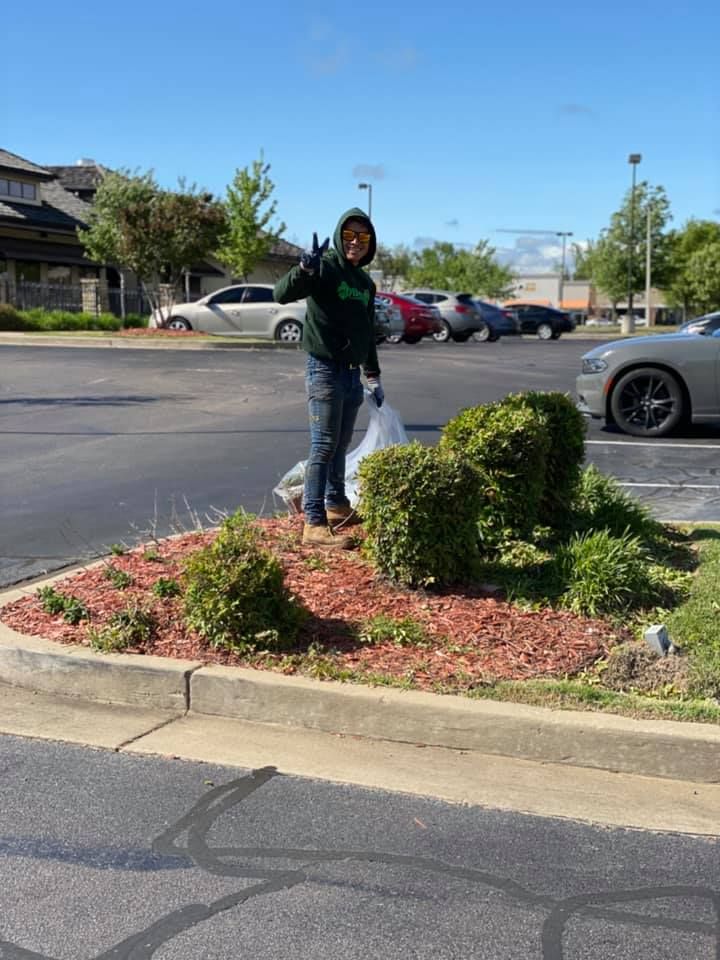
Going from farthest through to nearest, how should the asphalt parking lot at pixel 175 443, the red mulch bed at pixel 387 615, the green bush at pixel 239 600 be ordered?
the asphalt parking lot at pixel 175 443, the green bush at pixel 239 600, the red mulch bed at pixel 387 615

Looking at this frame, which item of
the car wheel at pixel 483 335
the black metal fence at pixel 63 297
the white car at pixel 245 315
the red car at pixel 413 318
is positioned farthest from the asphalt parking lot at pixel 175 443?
the car wheel at pixel 483 335

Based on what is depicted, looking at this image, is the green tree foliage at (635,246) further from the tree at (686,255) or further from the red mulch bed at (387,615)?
the red mulch bed at (387,615)

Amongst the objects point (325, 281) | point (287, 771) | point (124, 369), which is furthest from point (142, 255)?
point (287, 771)

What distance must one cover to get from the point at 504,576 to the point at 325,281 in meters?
1.92

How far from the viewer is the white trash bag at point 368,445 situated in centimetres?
688

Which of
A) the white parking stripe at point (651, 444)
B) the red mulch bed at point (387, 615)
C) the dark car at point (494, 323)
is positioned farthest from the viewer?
the dark car at point (494, 323)

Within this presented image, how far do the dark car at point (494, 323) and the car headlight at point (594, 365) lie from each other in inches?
946

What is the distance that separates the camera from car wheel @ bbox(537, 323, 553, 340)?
149 feet

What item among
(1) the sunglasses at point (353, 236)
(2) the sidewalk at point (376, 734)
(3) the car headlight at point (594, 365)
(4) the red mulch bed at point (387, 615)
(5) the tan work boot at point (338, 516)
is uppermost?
(1) the sunglasses at point (353, 236)

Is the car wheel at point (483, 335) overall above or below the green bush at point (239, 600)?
above

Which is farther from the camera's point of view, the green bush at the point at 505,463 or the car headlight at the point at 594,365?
the car headlight at the point at 594,365

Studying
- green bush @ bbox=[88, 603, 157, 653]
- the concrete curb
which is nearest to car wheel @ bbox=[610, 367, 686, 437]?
green bush @ bbox=[88, 603, 157, 653]

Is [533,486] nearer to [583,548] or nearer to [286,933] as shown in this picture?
[583,548]

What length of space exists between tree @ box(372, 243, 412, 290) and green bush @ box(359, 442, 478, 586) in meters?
78.3
